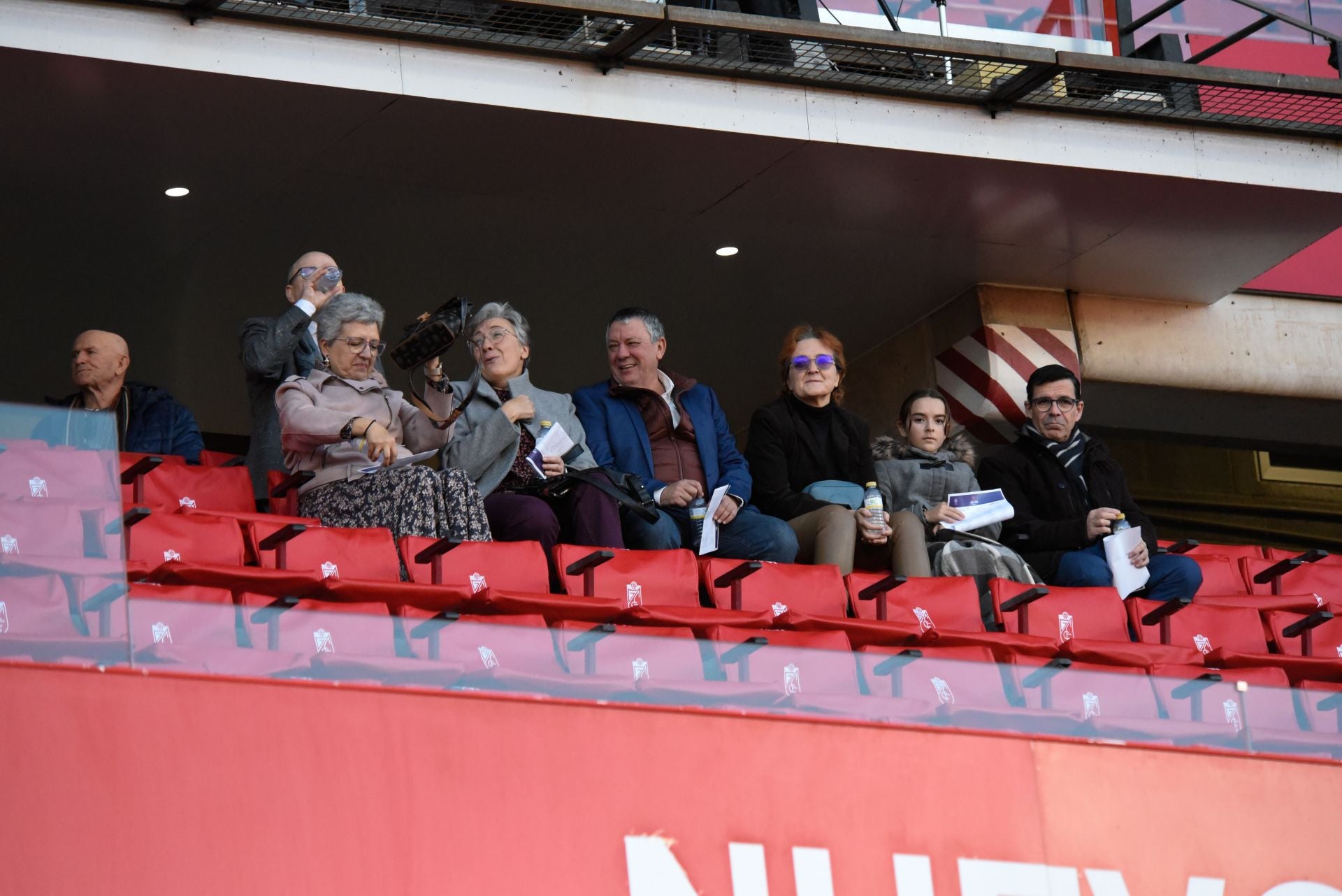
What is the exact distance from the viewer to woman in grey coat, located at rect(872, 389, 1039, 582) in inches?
213

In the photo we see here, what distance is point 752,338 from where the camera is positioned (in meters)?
8.33

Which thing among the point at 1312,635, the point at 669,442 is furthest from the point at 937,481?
the point at 1312,635

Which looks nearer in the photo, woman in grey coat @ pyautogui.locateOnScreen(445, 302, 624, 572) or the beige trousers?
woman in grey coat @ pyautogui.locateOnScreen(445, 302, 624, 572)

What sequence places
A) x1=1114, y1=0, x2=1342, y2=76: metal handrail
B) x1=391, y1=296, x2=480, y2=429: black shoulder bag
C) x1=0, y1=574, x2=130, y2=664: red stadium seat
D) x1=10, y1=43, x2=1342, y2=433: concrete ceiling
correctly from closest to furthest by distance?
x1=0, y1=574, x2=130, y2=664: red stadium seat
x1=391, y1=296, x2=480, y2=429: black shoulder bag
x1=10, y1=43, x2=1342, y2=433: concrete ceiling
x1=1114, y1=0, x2=1342, y2=76: metal handrail

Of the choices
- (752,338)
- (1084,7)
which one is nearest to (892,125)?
(1084,7)

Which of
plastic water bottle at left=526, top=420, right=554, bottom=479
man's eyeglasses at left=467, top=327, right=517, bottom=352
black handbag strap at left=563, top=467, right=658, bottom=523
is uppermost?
man's eyeglasses at left=467, top=327, right=517, bottom=352

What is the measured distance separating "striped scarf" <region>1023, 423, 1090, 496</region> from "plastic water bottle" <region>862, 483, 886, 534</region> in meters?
0.83

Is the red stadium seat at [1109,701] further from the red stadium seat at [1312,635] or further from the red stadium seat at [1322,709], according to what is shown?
the red stadium seat at [1312,635]

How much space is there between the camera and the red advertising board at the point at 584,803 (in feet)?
10.6

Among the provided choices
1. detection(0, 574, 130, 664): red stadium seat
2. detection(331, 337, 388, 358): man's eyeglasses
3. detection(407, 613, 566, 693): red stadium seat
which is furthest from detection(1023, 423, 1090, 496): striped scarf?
detection(0, 574, 130, 664): red stadium seat

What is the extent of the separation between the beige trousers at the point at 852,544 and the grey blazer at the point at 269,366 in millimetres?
1453

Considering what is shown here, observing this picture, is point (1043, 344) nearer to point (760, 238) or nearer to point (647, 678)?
point (760, 238)

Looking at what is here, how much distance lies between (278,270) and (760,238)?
1854mm

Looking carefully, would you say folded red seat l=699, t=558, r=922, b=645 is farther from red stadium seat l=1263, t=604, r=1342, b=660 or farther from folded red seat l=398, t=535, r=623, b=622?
red stadium seat l=1263, t=604, r=1342, b=660
